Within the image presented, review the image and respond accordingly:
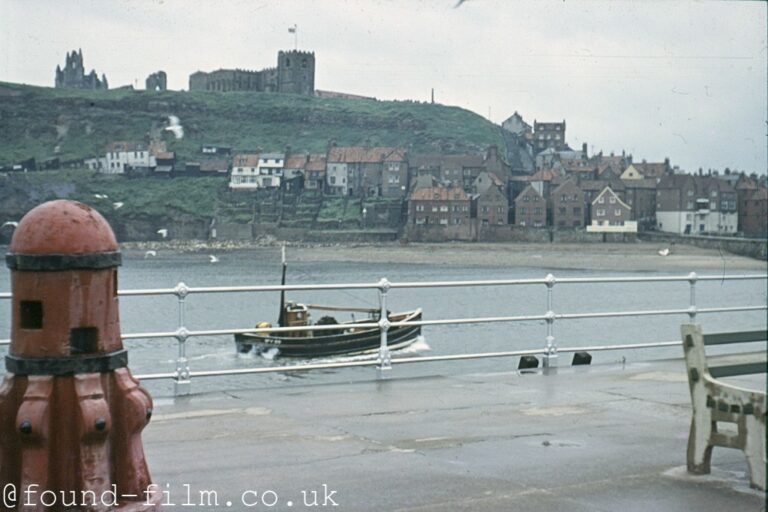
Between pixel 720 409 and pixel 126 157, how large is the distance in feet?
615

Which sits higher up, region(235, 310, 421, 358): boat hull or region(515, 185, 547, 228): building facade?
region(515, 185, 547, 228): building facade

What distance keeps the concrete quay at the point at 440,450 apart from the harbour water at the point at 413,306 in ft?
46.1

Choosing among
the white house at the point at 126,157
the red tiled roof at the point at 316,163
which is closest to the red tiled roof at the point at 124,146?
the white house at the point at 126,157

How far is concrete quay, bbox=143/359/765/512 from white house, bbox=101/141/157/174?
6913 inches

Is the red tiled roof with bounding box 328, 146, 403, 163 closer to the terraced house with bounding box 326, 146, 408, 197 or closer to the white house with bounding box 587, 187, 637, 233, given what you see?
the terraced house with bounding box 326, 146, 408, 197

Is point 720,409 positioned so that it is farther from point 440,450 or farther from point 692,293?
point 692,293

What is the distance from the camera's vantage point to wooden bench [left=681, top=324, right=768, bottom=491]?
6.07m

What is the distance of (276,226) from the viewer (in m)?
163

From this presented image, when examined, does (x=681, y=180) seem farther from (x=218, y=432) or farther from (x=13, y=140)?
(x=218, y=432)

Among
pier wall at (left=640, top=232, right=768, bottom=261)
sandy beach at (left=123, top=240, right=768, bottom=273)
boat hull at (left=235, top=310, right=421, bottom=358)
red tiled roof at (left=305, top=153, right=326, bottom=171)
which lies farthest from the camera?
red tiled roof at (left=305, top=153, right=326, bottom=171)

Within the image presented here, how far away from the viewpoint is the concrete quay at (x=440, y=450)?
20.1 feet

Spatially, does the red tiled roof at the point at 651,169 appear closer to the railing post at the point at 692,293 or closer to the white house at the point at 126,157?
the white house at the point at 126,157

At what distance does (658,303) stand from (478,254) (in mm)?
58239

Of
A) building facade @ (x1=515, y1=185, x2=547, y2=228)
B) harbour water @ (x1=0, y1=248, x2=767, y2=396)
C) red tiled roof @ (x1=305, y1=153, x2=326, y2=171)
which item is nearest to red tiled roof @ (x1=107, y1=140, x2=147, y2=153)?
red tiled roof @ (x1=305, y1=153, x2=326, y2=171)
